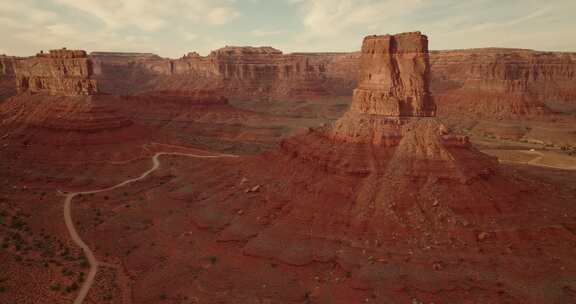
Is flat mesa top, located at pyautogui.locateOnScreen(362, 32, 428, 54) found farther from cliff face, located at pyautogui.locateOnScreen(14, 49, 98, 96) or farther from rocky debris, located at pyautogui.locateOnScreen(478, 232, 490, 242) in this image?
cliff face, located at pyautogui.locateOnScreen(14, 49, 98, 96)

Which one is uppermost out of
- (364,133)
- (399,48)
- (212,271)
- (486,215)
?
(399,48)

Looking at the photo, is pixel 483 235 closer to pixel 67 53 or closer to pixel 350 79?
pixel 67 53

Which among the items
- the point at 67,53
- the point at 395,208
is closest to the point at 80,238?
the point at 395,208

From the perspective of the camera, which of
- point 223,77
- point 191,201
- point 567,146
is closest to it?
point 191,201

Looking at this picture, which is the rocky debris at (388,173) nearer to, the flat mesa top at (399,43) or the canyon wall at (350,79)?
the flat mesa top at (399,43)

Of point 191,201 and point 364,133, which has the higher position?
point 364,133

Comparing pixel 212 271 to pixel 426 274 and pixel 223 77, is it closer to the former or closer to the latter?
pixel 426 274

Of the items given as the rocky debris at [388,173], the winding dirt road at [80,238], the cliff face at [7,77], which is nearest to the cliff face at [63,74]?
the winding dirt road at [80,238]

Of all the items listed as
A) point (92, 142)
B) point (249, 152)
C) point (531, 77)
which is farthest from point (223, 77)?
point (531, 77)
